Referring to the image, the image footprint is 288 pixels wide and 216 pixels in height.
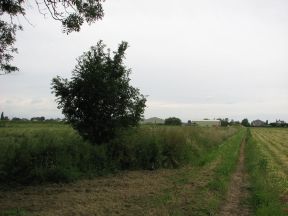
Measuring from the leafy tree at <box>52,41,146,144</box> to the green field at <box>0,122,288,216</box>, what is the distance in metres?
0.80

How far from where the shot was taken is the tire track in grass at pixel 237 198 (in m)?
11.0

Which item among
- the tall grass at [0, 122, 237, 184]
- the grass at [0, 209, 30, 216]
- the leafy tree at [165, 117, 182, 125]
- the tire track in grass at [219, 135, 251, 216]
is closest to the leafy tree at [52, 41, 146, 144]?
the tall grass at [0, 122, 237, 184]

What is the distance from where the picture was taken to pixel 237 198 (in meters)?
13.0

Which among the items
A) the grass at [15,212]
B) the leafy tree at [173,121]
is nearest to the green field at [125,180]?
the grass at [15,212]

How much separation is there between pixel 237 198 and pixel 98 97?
8.08 m

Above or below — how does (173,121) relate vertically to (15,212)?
above

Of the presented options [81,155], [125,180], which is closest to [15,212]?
[125,180]

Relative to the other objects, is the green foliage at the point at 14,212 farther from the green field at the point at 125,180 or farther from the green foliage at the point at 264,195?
the green foliage at the point at 264,195

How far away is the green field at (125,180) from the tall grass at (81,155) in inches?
1.4

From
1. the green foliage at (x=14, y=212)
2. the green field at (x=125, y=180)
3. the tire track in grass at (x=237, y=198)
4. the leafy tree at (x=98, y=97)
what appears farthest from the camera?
the leafy tree at (x=98, y=97)

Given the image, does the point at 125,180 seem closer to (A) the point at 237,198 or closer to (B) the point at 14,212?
(A) the point at 237,198

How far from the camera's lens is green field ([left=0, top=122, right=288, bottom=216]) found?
1080 centimetres

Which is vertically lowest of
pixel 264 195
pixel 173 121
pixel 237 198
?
pixel 237 198

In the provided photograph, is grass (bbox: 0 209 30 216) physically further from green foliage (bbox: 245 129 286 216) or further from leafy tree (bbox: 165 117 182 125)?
leafy tree (bbox: 165 117 182 125)
